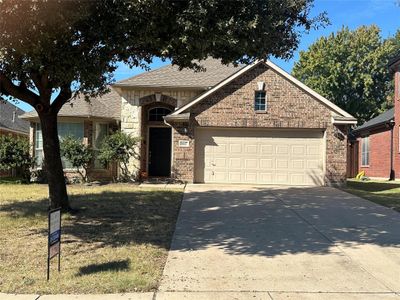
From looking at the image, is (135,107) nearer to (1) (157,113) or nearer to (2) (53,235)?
(1) (157,113)

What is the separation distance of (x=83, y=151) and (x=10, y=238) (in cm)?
1148

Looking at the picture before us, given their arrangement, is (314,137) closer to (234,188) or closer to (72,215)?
(234,188)

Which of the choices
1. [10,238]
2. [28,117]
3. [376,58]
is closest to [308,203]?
[10,238]

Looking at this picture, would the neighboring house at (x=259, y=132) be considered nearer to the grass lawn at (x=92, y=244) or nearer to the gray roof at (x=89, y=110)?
the gray roof at (x=89, y=110)

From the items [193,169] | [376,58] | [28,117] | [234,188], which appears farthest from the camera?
[376,58]

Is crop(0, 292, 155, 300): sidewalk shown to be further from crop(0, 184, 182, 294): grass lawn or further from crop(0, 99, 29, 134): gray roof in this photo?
crop(0, 99, 29, 134): gray roof

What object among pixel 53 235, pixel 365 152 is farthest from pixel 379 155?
pixel 53 235

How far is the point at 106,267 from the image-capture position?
23.8 ft

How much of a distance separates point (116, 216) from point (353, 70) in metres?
40.2

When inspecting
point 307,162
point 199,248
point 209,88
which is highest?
point 209,88

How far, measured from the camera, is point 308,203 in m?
14.3

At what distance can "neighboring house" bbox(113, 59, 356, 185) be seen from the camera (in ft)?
64.6

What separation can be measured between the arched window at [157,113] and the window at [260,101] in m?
4.17

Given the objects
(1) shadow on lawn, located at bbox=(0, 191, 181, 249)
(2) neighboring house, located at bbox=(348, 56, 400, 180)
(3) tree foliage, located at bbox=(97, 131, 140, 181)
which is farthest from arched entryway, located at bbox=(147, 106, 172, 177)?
(2) neighboring house, located at bbox=(348, 56, 400, 180)
